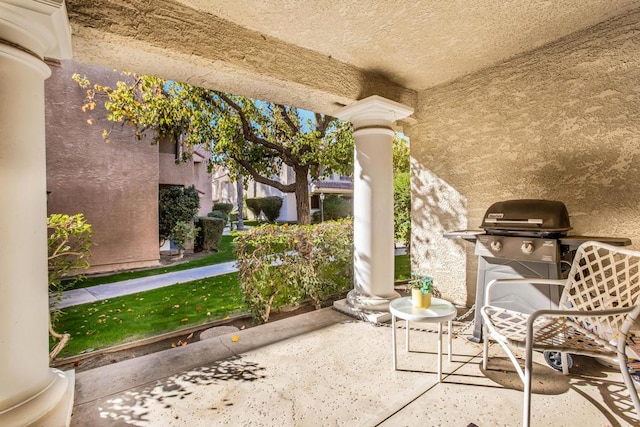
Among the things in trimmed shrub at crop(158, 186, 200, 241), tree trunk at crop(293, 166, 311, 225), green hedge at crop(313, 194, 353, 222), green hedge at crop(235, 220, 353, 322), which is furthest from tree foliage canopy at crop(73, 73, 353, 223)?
green hedge at crop(313, 194, 353, 222)

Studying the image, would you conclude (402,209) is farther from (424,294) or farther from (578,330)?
(578,330)

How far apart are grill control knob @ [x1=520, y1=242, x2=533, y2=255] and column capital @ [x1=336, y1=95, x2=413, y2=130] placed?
2.13m

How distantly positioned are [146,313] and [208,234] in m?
7.38

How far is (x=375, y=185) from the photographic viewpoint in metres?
3.98

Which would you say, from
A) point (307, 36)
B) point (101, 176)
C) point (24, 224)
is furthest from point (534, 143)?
point (101, 176)

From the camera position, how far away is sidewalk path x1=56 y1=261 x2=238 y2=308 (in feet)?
21.0

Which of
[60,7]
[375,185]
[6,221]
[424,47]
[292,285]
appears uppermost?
[424,47]

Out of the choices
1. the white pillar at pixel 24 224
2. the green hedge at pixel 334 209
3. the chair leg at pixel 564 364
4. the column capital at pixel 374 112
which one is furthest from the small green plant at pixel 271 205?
the chair leg at pixel 564 364

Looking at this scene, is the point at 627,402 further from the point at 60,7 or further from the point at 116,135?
the point at 116,135

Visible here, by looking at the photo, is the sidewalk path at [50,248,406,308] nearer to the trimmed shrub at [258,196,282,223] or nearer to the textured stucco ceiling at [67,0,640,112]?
the textured stucco ceiling at [67,0,640,112]

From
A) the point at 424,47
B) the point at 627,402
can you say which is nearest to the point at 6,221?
the point at 424,47

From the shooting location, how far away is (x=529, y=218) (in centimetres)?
292

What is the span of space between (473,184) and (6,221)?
475cm

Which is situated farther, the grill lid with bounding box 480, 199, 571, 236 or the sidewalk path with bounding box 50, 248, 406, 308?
the sidewalk path with bounding box 50, 248, 406, 308
